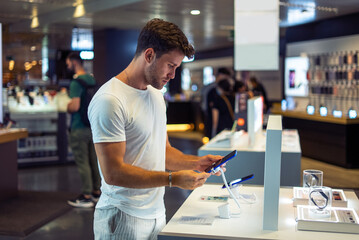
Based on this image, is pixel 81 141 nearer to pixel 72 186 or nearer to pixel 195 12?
pixel 72 186

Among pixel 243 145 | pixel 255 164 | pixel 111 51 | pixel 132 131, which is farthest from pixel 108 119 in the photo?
pixel 111 51

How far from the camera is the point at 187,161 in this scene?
2.22 m

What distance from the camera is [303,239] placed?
73.0 inches

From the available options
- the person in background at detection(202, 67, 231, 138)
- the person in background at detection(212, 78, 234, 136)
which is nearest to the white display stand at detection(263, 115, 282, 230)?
the person in background at detection(212, 78, 234, 136)

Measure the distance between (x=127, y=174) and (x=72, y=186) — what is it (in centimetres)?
487

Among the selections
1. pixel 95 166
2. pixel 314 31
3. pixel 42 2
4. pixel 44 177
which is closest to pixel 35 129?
pixel 44 177

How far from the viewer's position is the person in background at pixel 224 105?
22.0 ft

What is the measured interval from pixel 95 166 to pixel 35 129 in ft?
9.79

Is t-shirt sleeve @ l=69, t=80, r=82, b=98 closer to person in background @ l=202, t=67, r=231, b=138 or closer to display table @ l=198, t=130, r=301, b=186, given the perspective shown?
display table @ l=198, t=130, r=301, b=186

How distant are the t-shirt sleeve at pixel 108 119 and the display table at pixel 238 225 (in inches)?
18.2

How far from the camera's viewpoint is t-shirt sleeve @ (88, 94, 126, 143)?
1794mm

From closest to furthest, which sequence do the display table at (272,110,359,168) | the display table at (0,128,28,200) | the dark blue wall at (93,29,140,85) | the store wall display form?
1. the display table at (0,128,28,200)
2. the display table at (272,110,359,168)
3. the store wall display
4. the dark blue wall at (93,29,140,85)

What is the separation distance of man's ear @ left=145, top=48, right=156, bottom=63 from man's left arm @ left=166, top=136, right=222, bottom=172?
558 millimetres

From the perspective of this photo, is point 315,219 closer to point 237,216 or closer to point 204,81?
point 237,216
